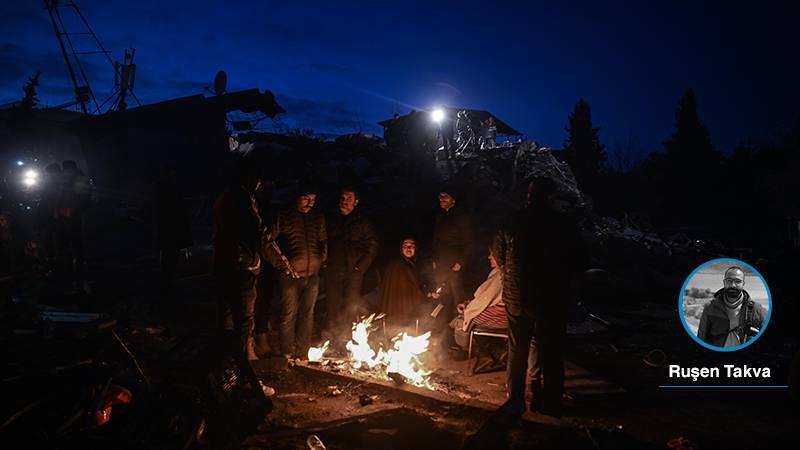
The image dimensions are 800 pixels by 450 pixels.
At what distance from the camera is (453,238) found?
24.4 feet

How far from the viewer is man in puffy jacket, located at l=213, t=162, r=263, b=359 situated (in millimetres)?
5629

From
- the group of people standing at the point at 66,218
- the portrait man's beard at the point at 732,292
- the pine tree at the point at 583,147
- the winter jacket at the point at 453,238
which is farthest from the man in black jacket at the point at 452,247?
the pine tree at the point at 583,147

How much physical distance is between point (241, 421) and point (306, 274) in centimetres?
250

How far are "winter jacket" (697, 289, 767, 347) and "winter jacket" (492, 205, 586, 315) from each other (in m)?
2.60

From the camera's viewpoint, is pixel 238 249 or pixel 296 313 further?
pixel 296 313

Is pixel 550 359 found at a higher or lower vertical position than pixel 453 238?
lower

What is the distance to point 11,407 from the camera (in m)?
3.28

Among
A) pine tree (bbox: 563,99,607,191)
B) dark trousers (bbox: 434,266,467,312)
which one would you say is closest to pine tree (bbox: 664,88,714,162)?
pine tree (bbox: 563,99,607,191)

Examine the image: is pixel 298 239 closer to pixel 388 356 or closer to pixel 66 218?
pixel 388 356

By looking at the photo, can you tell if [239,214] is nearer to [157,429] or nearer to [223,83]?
[157,429]

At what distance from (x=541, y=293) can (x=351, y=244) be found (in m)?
3.31

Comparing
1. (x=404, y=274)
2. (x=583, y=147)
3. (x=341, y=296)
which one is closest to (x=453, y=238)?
(x=404, y=274)

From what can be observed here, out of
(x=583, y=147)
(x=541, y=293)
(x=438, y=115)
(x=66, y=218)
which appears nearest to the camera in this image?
(x=541, y=293)

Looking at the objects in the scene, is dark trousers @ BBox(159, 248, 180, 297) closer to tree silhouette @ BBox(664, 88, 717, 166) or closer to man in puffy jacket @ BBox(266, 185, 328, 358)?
man in puffy jacket @ BBox(266, 185, 328, 358)
